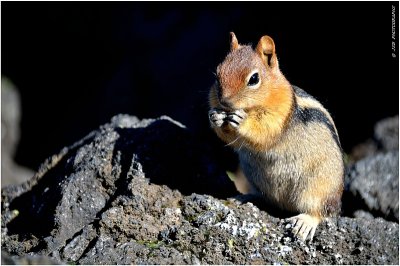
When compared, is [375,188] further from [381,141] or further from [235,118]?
[381,141]

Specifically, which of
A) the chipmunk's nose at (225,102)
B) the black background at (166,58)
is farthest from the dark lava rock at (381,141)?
the chipmunk's nose at (225,102)

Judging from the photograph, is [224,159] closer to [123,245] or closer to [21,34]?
[123,245]

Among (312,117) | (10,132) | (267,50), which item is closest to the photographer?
(267,50)

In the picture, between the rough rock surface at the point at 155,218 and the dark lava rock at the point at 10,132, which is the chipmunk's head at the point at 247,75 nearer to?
the rough rock surface at the point at 155,218

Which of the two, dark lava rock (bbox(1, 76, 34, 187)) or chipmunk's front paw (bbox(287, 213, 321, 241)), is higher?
dark lava rock (bbox(1, 76, 34, 187))

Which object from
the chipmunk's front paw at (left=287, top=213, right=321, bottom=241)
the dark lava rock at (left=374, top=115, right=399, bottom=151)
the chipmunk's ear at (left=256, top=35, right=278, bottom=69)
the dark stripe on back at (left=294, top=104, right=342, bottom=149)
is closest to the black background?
the dark lava rock at (left=374, top=115, right=399, bottom=151)

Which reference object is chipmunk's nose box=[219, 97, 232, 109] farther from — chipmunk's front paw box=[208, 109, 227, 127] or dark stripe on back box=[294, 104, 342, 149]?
dark stripe on back box=[294, 104, 342, 149]

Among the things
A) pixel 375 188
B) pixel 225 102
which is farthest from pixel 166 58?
pixel 225 102
